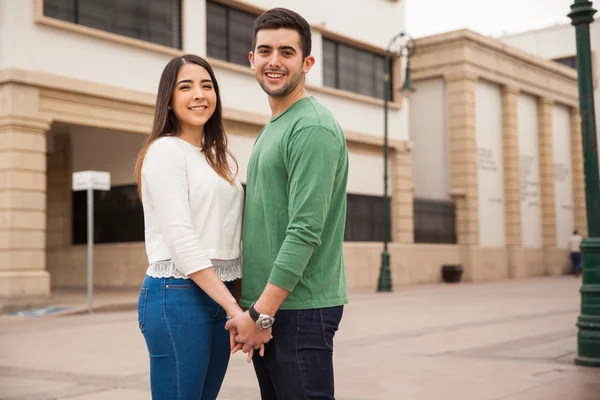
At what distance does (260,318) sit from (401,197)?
24.1 m

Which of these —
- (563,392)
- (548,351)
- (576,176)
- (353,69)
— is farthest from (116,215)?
(576,176)

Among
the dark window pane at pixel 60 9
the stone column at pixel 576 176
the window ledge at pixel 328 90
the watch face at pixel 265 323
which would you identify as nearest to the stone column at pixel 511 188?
the window ledge at pixel 328 90

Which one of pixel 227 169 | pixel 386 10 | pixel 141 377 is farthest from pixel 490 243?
pixel 227 169

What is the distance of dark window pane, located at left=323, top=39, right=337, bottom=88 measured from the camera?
24.2 m

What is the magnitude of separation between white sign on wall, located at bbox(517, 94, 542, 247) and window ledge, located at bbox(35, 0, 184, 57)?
713 inches

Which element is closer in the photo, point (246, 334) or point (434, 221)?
point (246, 334)

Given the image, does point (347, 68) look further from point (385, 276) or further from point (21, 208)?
point (21, 208)

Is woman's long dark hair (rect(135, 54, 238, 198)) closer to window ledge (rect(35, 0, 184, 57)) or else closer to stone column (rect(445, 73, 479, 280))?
window ledge (rect(35, 0, 184, 57))

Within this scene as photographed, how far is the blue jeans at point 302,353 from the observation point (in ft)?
9.44

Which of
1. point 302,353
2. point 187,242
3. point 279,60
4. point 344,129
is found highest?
point 344,129

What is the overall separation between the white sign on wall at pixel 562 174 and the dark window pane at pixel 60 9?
24.6 metres

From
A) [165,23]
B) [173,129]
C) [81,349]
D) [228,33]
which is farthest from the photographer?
[228,33]

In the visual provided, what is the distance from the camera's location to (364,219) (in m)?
25.2

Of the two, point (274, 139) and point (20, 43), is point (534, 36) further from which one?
point (274, 139)
